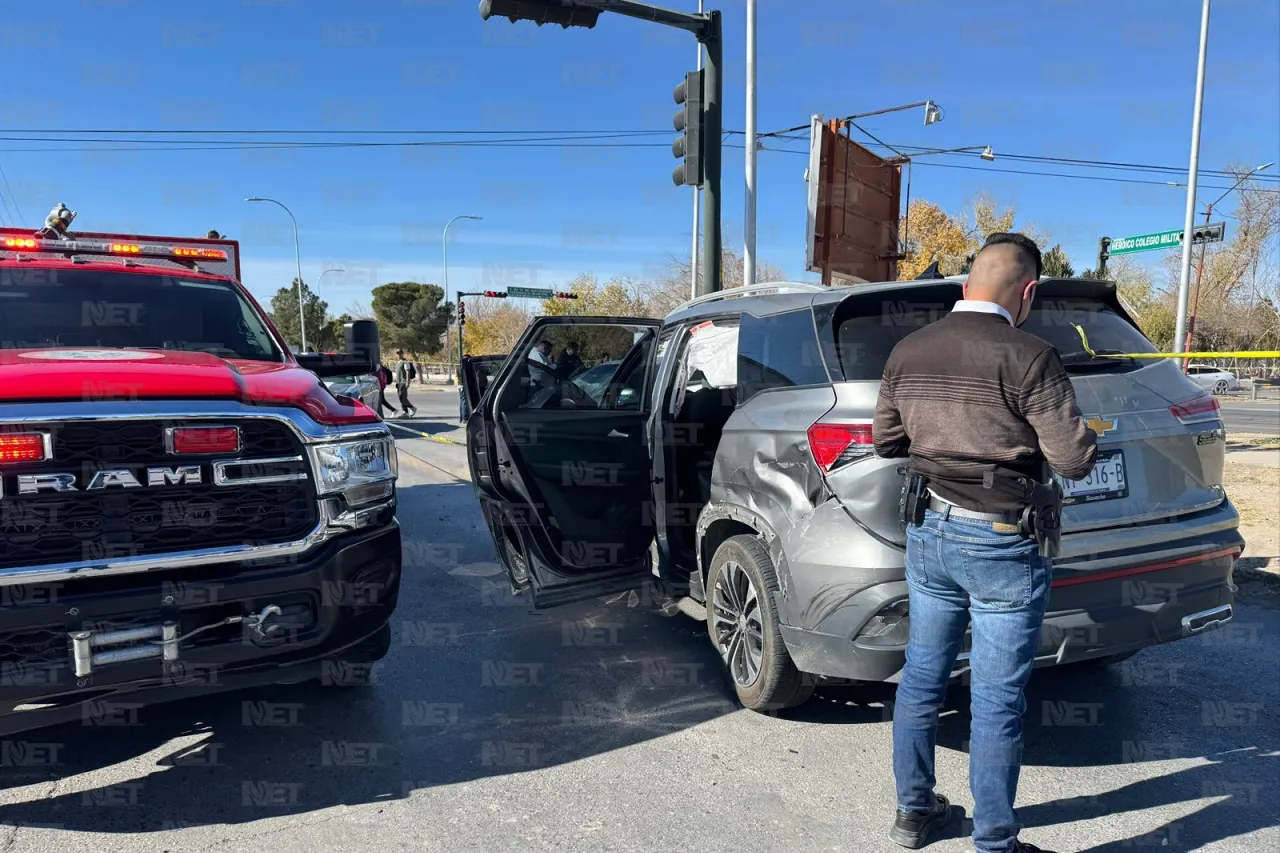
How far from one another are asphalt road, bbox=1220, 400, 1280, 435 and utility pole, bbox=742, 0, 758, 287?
39.4 ft

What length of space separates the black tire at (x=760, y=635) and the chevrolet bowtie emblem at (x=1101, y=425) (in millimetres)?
1320

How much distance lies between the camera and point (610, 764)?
3.08 meters

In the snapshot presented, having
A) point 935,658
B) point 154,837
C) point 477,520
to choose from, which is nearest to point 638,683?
point 935,658

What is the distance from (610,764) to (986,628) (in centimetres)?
161

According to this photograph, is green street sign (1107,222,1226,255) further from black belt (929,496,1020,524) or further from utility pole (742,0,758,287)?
black belt (929,496,1020,524)

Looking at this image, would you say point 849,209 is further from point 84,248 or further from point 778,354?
point 84,248

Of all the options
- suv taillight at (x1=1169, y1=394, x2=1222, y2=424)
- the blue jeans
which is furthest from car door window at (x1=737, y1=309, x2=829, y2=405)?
suv taillight at (x1=1169, y1=394, x2=1222, y2=424)

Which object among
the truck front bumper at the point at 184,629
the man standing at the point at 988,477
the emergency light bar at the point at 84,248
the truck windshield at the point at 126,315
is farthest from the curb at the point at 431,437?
the man standing at the point at 988,477

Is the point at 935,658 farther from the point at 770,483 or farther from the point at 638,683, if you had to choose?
the point at 638,683

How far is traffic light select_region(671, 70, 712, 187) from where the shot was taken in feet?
25.7

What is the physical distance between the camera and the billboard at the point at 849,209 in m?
8.06

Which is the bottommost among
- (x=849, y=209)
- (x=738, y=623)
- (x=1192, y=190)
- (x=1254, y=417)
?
(x=1254, y=417)

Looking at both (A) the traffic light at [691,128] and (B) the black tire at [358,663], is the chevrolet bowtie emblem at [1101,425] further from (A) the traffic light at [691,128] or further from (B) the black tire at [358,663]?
(A) the traffic light at [691,128]

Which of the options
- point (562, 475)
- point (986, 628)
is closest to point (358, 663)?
point (562, 475)
